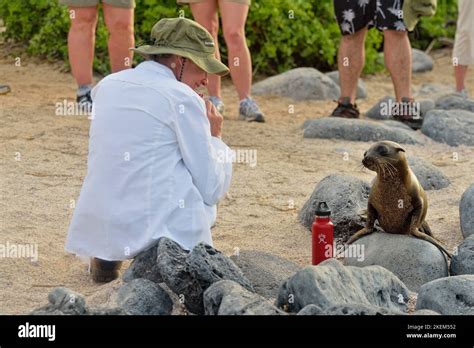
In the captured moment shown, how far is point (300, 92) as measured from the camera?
9.83 m

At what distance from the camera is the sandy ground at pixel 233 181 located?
5.31 meters

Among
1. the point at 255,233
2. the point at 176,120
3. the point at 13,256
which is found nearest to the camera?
the point at 176,120

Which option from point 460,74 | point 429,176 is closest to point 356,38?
point 460,74

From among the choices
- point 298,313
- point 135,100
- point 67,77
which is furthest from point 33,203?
point 67,77

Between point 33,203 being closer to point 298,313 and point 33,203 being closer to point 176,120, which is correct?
point 176,120

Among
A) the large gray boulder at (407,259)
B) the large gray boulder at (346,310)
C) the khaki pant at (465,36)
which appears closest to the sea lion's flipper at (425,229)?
the large gray boulder at (407,259)

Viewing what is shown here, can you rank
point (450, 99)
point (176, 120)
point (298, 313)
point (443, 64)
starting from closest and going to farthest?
point (298, 313)
point (176, 120)
point (450, 99)
point (443, 64)

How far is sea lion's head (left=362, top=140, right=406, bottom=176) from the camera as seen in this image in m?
5.18

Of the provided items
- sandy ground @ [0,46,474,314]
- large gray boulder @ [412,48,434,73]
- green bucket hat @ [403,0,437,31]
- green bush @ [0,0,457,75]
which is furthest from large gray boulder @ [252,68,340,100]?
large gray boulder @ [412,48,434,73]

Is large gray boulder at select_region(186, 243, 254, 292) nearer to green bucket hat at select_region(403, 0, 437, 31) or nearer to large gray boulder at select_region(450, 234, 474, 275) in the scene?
large gray boulder at select_region(450, 234, 474, 275)

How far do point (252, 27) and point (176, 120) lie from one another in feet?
19.2

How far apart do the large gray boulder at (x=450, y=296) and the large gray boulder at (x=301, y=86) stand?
5320 mm

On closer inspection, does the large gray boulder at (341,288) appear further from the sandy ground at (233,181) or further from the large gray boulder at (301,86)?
the large gray boulder at (301,86)

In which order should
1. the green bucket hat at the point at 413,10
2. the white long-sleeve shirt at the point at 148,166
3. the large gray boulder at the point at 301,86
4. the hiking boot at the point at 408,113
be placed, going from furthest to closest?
the large gray boulder at the point at 301,86 → the hiking boot at the point at 408,113 → the green bucket hat at the point at 413,10 → the white long-sleeve shirt at the point at 148,166
